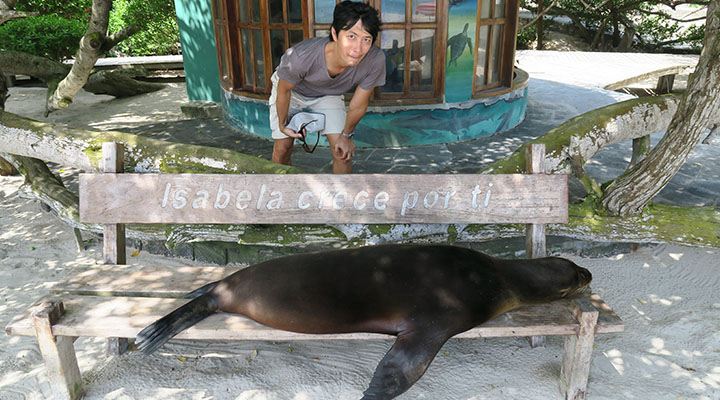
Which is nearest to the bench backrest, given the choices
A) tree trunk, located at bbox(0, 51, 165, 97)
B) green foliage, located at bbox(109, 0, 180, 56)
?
tree trunk, located at bbox(0, 51, 165, 97)

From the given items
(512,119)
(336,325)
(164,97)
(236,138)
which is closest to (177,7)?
(164,97)

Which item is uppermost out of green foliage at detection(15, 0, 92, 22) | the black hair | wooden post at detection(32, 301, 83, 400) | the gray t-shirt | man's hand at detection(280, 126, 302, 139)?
green foliage at detection(15, 0, 92, 22)

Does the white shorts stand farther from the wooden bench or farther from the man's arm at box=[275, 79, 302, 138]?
the wooden bench

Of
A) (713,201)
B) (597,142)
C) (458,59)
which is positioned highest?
(458,59)

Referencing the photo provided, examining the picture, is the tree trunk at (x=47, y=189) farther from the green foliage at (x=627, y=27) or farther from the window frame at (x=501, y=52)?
the green foliage at (x=627, y=27)

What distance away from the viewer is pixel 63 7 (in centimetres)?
1194

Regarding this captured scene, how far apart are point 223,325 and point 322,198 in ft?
3.05

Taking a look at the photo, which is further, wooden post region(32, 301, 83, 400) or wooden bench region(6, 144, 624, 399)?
wooden bench region(6, 144, 624, 399)

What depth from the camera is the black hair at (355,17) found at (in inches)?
126

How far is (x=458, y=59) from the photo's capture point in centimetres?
608

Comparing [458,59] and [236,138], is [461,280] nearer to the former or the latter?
[458,59]

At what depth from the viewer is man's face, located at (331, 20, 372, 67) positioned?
323 cm

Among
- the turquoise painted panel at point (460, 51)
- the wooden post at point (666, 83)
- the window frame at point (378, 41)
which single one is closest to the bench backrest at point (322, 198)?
the window frame at point (378, 41)

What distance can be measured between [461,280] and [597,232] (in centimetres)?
159
